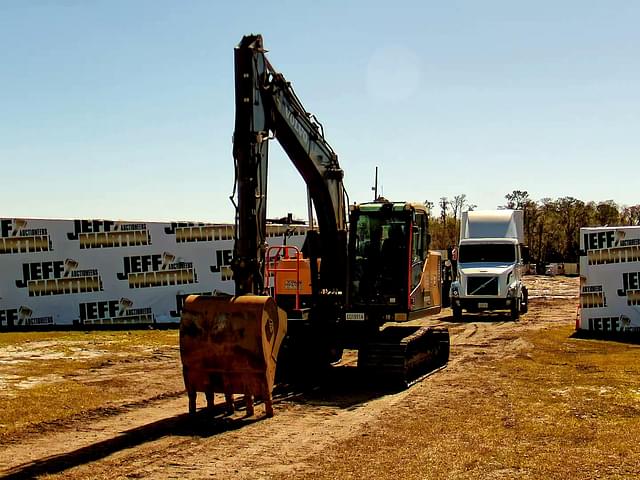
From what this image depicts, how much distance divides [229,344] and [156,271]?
60.4ft

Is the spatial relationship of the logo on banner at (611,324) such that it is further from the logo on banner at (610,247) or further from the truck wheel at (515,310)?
the truck wheel at (515,310)

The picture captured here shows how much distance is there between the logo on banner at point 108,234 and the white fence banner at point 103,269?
0.03 m

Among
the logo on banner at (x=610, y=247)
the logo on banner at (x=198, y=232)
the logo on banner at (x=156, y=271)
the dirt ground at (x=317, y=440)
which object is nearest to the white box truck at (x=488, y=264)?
the logo on banner at (x=610, y=247)

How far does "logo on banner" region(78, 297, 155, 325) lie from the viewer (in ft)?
92.2

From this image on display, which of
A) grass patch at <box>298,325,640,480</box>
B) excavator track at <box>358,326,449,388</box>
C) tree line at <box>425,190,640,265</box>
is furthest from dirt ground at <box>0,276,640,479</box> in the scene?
tree line at <box>425,190,640,265</box>

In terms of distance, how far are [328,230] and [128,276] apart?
14771 mm

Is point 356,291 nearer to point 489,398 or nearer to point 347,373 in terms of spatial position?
point 347,373

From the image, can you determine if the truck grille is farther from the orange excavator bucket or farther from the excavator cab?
the orange excavator bucket

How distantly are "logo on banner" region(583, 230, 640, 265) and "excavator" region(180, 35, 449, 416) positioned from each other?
8645mm

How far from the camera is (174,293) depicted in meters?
29.1

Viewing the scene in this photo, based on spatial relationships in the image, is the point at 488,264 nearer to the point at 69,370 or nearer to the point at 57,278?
the point at 57,278

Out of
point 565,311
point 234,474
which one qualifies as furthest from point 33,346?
point 565,311

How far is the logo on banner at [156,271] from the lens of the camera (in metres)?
28.6

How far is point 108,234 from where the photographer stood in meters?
28.3
